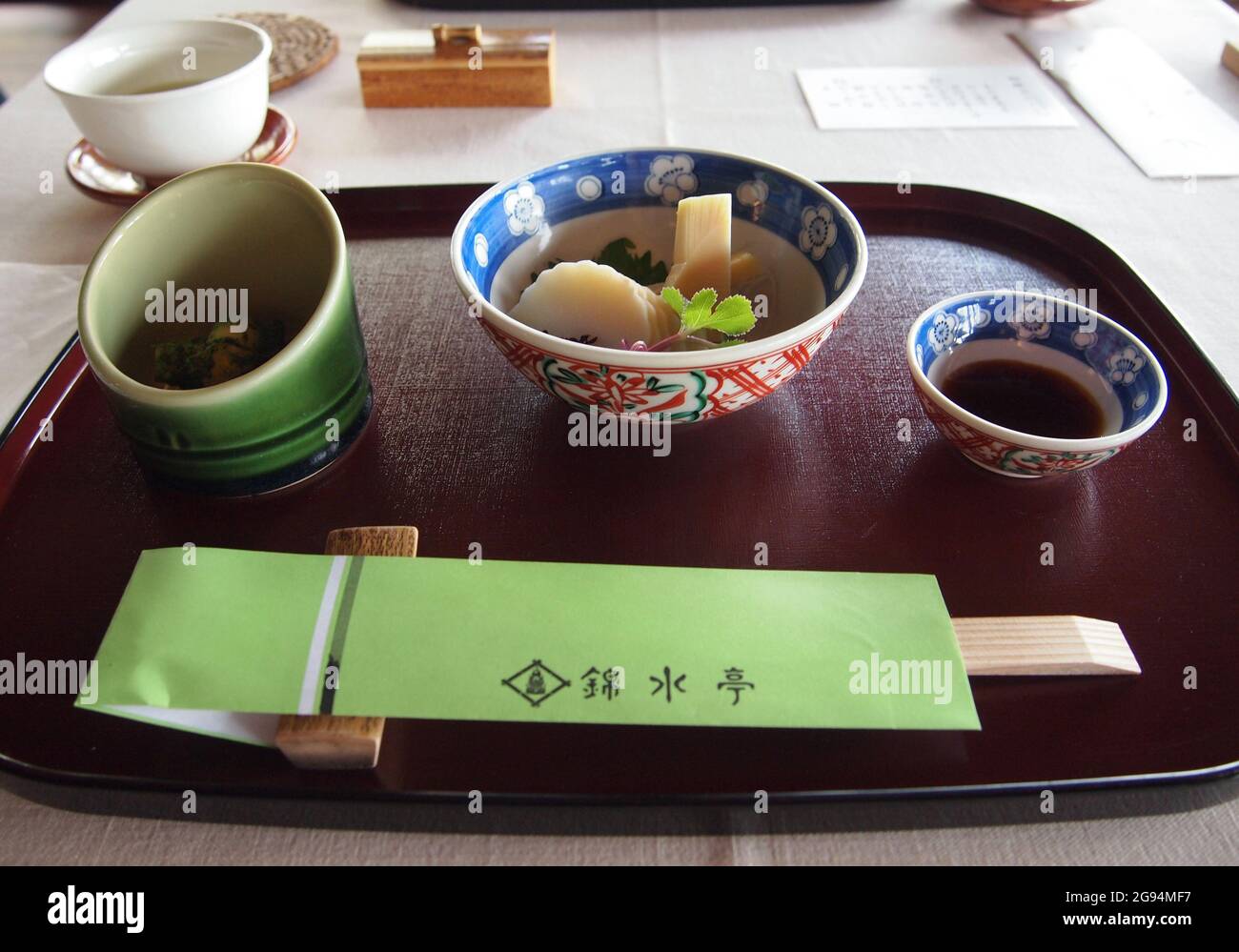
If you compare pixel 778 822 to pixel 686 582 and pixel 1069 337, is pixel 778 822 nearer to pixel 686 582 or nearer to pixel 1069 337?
pixel 686 582

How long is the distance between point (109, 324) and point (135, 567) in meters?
0.18

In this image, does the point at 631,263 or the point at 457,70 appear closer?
the point at 631,263

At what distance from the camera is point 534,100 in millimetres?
1113

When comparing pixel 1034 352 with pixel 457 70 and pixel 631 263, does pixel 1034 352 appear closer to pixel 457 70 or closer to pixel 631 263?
pixel 631 263

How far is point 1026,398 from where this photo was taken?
1.98 feet

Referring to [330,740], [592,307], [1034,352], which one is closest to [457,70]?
[592,307]

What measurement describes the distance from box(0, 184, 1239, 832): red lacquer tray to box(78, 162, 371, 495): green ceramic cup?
0.12 feet

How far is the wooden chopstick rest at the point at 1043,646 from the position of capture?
48 centimetres

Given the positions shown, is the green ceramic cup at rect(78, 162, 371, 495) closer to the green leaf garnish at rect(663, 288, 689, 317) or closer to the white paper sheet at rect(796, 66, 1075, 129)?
the green leaf garnish at rect(663, 288, 689, 317)

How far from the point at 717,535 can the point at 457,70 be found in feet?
2.64

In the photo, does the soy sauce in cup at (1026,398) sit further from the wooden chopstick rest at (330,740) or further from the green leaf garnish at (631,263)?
the wooden chopstick rest at (330,740)

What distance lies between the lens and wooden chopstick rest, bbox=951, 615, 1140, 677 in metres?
0.48

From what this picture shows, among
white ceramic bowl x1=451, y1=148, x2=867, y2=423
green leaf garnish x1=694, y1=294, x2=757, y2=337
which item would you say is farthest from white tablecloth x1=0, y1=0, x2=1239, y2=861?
green leaf garnish x1=694, y1=294, x2=757, y2=337
